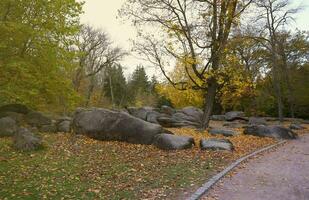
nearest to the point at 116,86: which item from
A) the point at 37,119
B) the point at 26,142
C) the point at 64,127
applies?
the point at 37,119

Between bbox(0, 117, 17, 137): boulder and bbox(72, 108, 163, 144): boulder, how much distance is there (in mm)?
2791

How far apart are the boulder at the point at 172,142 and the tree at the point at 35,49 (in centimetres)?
691

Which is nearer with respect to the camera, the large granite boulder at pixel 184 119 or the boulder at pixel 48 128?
the boulder at pixel 48 128

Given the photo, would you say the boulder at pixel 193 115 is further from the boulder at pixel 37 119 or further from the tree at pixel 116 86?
the tree at pixel 116 86

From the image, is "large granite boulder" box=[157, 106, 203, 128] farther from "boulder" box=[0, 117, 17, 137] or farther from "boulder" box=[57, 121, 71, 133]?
"boulder" box=[0, 117, 17, 137]

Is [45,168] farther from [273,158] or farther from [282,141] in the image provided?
[282,141]

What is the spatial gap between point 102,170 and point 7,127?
23.1 ft

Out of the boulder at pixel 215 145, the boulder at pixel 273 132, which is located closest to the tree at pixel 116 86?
the boulder at pixel 273 132

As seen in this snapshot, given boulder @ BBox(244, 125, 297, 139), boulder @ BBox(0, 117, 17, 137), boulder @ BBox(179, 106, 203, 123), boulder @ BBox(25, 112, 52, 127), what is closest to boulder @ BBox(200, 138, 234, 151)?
boulder @ BBox(244, 125, 297, 139)

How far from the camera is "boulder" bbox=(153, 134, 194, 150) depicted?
1431cm

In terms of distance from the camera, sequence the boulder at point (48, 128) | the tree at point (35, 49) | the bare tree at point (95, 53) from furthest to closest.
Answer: the bare tree at point (95, 53) → the boulder at point (48, 128) → the tree at point (35, 49)

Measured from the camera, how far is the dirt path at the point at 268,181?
855 centimetres

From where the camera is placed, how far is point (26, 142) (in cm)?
1332

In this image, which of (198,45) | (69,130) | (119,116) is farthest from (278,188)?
(198,45)
